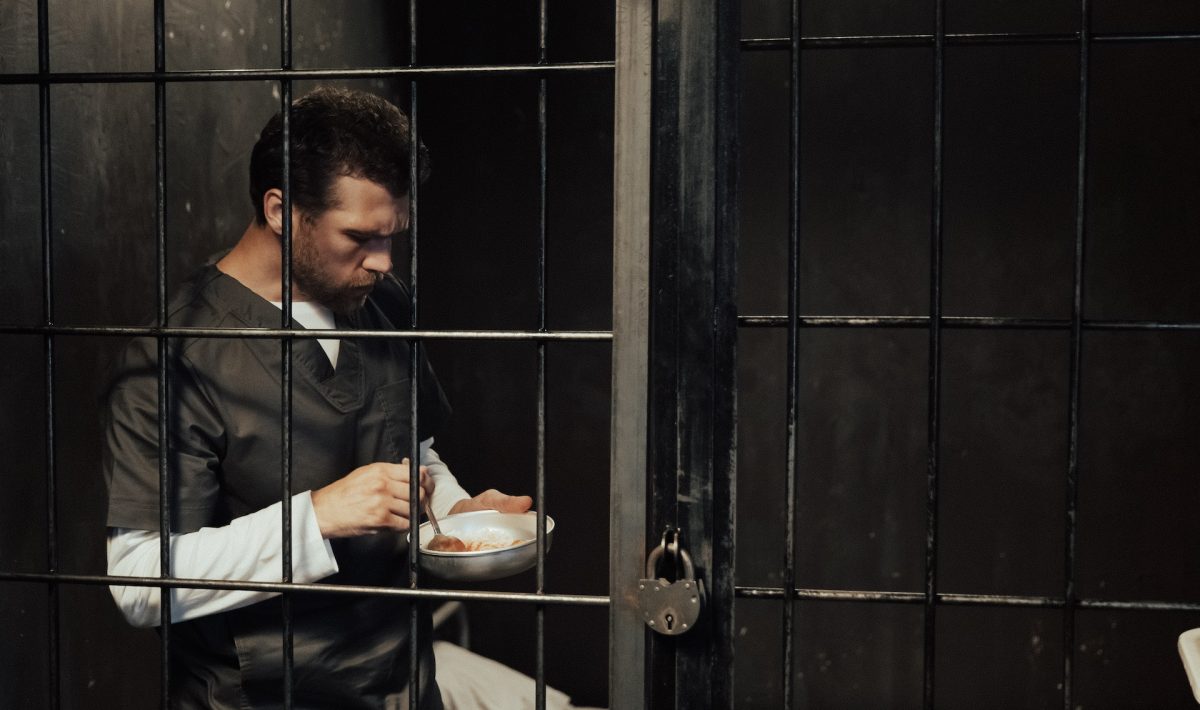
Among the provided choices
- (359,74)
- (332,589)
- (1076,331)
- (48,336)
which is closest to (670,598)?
(332,589)

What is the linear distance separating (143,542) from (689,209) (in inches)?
30.1

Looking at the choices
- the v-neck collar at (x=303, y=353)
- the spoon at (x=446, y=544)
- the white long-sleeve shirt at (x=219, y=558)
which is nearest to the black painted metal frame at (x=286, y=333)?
the white long-sleeve shirt at (x=219, y=558)

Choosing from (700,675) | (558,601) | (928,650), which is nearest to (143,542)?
(558,601)

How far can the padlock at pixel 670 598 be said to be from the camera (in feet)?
3.29

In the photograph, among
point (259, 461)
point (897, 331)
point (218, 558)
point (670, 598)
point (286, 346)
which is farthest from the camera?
point (897, 331)

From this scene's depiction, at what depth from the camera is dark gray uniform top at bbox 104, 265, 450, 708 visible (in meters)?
1.32

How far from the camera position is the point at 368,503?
1.33m

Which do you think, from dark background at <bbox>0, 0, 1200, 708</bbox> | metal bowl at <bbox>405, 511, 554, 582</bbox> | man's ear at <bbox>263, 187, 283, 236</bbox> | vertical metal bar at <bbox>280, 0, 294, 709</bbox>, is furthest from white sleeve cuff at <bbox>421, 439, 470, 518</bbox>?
dark background at <bbox>0, 0, 1200, 708</bbox>

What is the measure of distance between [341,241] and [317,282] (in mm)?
68

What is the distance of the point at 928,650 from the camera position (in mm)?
1038

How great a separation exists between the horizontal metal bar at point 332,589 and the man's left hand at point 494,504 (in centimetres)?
50

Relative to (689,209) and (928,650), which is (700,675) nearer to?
(928,650)

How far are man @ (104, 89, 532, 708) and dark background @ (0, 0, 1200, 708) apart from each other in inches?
48.5

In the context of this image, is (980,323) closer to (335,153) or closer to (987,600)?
(987,600)
